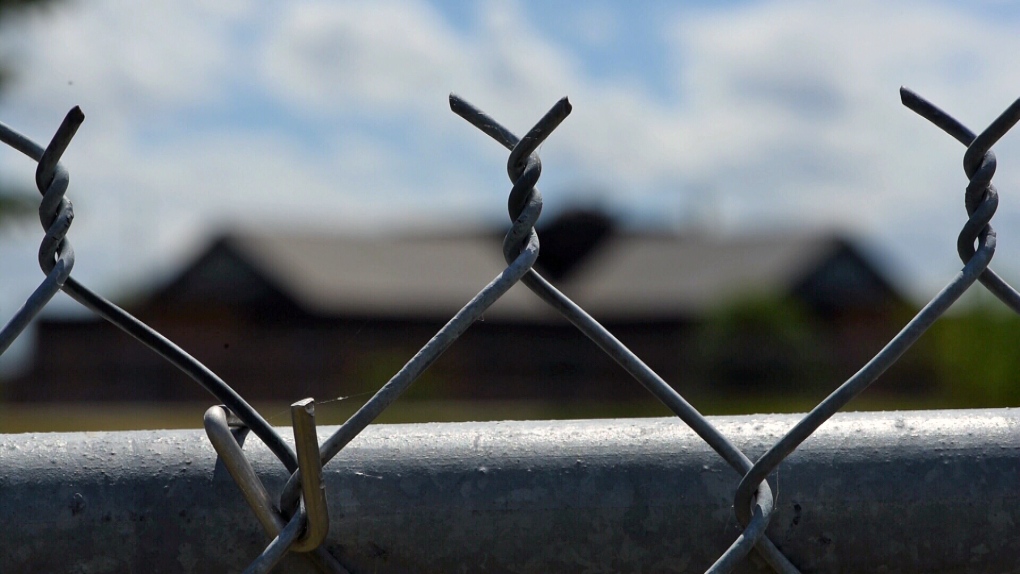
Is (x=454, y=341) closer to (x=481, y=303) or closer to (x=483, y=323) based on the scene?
(x=481, y=303)

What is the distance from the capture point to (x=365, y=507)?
59 centimetres

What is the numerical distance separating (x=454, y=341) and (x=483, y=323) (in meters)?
19.0

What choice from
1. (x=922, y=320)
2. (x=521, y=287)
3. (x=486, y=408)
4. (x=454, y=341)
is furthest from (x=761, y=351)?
(x=454, y=341)

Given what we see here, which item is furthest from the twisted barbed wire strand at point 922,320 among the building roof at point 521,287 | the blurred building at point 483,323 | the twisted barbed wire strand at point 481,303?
the building roof at point 521,287

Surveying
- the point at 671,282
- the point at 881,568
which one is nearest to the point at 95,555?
the point at 881,568

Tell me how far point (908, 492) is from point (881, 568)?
0.15ft

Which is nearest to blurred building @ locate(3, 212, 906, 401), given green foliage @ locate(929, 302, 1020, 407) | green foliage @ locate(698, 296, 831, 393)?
green foliage @ locate(698, 296, 831, 393)

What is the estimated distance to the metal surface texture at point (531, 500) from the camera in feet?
1.90

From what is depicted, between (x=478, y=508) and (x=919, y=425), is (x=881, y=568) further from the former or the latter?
(x=478, y=508)

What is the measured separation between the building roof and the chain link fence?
934 inches

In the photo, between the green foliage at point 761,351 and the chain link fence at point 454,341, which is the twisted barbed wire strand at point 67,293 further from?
the green foliage at point 761,351

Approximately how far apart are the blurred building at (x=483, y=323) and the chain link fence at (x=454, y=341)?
1947cm

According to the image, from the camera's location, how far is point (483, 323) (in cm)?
1958

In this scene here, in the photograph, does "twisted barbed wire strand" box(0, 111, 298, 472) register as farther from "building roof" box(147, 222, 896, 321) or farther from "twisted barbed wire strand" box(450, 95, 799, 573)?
"building roof" box(147, 222, 896, 321)
